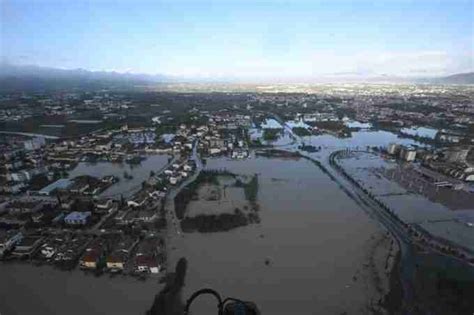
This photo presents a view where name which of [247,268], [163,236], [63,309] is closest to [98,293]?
[63,309]

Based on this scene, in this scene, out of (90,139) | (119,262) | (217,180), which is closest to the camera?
(119,262)

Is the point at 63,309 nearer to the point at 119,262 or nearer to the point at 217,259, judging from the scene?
the point at 119,262

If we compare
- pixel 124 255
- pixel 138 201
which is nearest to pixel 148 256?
pixel 124 255

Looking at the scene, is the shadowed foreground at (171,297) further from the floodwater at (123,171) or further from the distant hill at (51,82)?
the distant hill at (51,82)

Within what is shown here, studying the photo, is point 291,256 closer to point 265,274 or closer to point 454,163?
point 265,274

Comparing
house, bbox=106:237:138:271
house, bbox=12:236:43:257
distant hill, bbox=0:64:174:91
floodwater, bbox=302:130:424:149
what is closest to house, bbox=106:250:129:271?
house, bbox=106:237:138:271

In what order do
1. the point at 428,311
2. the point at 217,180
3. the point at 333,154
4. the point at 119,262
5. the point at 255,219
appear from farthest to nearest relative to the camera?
the point at 333,154
the point at 217,180
the point at 255,219
the point at 119,262
the point at 428,311
